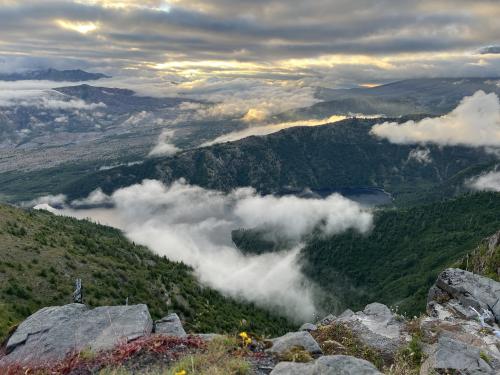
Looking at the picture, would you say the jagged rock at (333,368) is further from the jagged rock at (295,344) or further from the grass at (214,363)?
the jagged rock at (295,344)

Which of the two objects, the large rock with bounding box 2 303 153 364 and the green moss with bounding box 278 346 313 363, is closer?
the green moss with bounding box 278 346 313 363

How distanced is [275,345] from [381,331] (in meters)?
11.4

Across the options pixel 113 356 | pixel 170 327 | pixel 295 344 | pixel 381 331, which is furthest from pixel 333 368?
pixel 381 331

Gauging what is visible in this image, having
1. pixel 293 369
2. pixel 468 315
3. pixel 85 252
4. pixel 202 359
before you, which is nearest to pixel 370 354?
pixel 293 369

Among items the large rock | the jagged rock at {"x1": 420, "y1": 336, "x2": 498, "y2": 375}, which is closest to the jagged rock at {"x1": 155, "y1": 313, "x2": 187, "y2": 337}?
the large rock

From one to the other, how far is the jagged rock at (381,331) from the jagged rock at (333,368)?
33.7ft

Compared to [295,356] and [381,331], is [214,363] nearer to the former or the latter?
[295,356]

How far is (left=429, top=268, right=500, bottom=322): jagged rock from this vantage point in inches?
1538

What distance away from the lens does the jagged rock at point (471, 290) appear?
39.1 metres

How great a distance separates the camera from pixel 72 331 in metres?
23.7

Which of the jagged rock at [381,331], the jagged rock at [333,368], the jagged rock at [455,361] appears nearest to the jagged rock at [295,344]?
the jagged rock at [333,368]

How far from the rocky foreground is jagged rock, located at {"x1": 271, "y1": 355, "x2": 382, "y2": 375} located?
0.13ft

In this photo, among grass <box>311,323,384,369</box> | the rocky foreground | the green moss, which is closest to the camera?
the rocky foreground

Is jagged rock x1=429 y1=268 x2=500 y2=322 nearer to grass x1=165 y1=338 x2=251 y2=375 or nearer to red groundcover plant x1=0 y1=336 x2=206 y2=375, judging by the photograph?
grass x1=165 y1=338 x2=251 y2=375
